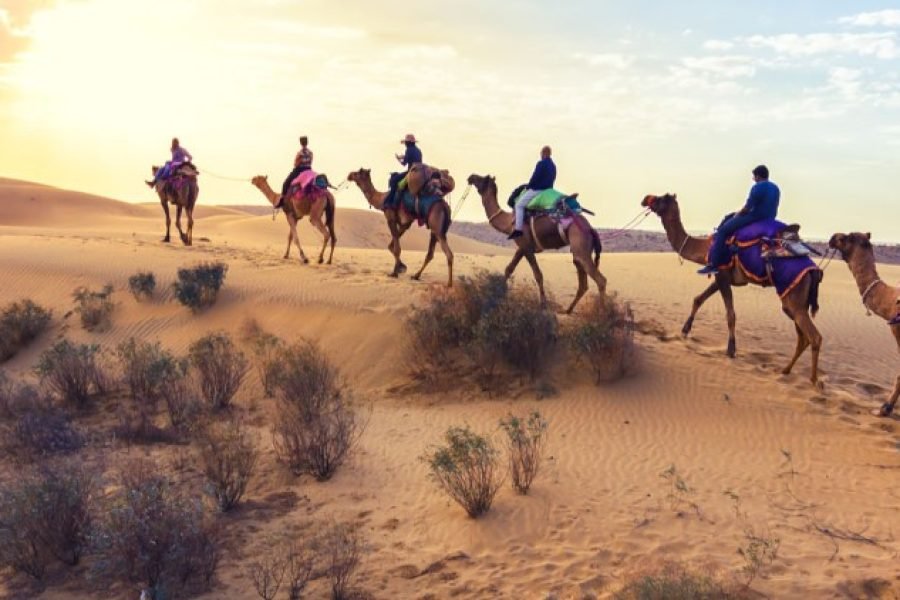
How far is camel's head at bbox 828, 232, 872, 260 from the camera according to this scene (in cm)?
1097

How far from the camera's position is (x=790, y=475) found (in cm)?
912

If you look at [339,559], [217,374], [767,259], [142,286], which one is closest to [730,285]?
[767,259]

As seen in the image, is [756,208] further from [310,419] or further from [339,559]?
[339,559]

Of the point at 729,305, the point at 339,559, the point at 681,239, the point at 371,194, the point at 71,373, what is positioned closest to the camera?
the point at 339,559

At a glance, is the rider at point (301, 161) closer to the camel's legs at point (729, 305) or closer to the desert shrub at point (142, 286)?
the desert shrub at point (142, 286)

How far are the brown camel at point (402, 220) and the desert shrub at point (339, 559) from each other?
9387mm

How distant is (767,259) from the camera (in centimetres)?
1168

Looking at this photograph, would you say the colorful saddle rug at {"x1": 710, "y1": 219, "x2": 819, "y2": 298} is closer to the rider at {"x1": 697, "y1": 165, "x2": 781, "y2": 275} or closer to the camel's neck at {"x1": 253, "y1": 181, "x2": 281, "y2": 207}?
the rider at {"x1": 697, "y1": 165, "x2": 781, "y2": 275}

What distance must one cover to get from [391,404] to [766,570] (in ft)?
23.4

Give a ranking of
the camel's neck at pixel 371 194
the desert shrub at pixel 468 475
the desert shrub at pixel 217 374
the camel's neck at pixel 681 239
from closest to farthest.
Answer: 1. the desert shrub at pixel 468 475
2. the desert shrub at pixel 217 374
3. the camel's neck at pixel 681 239
4. the camel's neck at pixel 371 194

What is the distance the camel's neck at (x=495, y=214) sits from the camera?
15445 mm

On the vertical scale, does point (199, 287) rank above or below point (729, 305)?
below

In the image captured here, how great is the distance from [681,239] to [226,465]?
29.4 ft

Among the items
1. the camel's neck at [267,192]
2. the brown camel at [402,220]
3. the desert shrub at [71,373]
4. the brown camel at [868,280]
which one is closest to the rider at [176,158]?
the camel's neck at [267,192]
